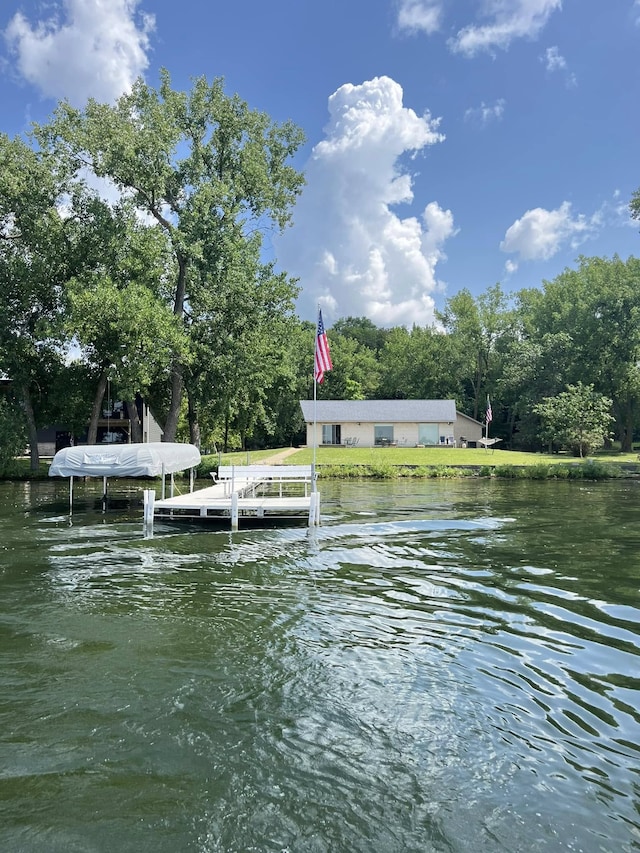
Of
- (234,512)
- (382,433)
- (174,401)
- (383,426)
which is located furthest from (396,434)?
(234,512)

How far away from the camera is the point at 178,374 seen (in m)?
32.4

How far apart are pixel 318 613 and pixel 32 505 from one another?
16.6 metres

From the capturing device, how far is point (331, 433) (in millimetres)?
56250

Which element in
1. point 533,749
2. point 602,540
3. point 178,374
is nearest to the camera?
point 533,749

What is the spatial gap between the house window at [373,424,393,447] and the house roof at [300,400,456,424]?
2.06ft

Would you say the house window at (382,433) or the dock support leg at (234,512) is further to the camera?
the house window at (382,433)

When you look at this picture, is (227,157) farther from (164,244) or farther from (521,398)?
(521,398)

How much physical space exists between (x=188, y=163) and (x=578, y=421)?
106 ft

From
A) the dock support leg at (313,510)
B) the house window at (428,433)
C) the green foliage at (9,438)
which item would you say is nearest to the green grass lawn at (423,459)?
the house window at (428,433)

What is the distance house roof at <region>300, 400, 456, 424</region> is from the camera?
2186 inches

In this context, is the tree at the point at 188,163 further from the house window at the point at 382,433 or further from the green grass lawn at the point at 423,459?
the house window at the point at 382,433

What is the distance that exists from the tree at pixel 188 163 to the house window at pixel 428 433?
27.0 metres

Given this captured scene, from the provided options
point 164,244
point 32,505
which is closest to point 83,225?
point 164,244

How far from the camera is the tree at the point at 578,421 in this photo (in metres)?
45.8
